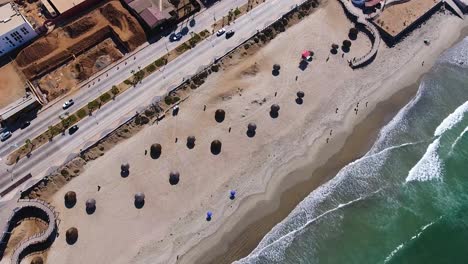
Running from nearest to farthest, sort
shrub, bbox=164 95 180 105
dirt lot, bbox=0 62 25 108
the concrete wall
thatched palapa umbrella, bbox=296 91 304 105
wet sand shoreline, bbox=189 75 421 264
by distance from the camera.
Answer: wet sand shoreline, bbox=189 75 421 264
dirt lot, bbox=0 62 25 108
shrub, bbox=164 95 180 105
the concrete wall
thatched palapa umbrella, bbox=296 91 304 105

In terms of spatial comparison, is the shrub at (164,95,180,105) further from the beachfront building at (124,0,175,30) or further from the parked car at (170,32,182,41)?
the beachfront building at (124,0,175,30)

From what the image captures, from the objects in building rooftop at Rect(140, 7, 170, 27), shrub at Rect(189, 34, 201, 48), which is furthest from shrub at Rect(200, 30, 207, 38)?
building rooftop at Rect(140, 7, 170, 27)

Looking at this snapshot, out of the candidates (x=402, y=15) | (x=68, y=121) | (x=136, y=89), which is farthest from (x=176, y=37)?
(x=402, y=15)

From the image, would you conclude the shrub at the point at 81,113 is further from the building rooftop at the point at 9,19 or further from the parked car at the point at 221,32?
the parked car at the point at 221,32

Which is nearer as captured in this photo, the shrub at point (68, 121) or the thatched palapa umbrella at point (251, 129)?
the shrub at point (68, 121)

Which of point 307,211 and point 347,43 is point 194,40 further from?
point 307,211

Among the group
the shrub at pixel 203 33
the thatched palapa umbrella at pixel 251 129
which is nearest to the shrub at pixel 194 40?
the shrub at pixel 203 33
